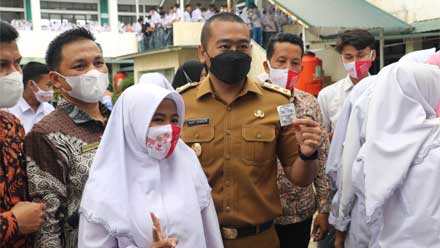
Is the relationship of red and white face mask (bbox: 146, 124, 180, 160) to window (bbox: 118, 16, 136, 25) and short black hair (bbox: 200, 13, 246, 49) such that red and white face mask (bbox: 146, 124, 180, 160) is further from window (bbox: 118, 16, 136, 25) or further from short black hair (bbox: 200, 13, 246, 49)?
window (bbox: 118, 16, 136, 25)

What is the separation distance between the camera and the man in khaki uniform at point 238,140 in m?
2.43

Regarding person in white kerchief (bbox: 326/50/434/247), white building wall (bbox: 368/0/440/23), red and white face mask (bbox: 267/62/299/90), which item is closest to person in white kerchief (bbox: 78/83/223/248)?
person in white kerchief (bbox: 326/50/434/247)

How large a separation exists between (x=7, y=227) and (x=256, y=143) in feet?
3.95

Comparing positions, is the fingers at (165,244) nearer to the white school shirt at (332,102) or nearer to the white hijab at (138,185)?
the white hijab at (138,185)

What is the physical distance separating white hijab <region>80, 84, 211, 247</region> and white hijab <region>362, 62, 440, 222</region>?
81cm

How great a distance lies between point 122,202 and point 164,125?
1.28ft

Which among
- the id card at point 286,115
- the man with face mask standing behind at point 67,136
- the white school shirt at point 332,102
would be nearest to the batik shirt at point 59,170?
the man with face mask standing behind at point 67,136

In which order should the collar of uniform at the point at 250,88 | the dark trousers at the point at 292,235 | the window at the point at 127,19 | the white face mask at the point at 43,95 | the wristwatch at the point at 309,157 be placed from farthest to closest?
1. the window at the point at 127,19
2. the white face mask at the point at 43,95
3. the dark trousers at the point at 292,235
4. the collar of uniform at the point at 250,88
5. the wristwatch at the point at 309,157

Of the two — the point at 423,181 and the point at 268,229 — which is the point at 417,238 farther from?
the point at 268,229

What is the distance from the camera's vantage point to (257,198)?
2.44m

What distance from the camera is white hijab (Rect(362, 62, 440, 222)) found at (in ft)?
7.27

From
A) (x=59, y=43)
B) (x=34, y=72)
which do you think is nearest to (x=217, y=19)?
(x=59, y=43)

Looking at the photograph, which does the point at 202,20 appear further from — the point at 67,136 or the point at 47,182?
the point at 47,182

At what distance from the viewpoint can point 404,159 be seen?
2.20 meters
